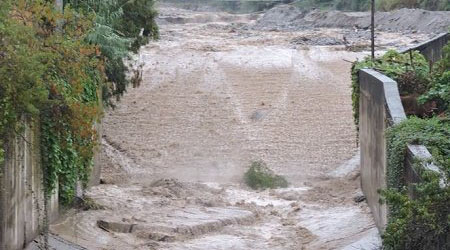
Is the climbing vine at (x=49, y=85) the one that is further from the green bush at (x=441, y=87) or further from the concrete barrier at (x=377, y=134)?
the green bush at (x=441, y=87)

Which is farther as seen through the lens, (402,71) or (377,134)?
(402,71)

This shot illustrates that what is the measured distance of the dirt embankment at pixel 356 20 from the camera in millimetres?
64981

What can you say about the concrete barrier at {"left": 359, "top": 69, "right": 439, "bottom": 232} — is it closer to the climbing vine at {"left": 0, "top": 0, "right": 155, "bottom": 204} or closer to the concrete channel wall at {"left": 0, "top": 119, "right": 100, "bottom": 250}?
the climbing vine at {"left": 0, "top": 0, "right": 155, "bottom": 204}

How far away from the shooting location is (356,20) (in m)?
75.7

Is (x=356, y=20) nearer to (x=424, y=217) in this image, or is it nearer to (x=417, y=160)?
(x=417, y=160)

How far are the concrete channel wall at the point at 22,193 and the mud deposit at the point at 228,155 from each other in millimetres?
1147

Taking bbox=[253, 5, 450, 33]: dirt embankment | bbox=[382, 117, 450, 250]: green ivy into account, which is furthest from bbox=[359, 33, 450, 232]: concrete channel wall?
bbox=[253, 5, 450, 33]: dirt embankment

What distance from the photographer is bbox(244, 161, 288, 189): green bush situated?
2484 cm

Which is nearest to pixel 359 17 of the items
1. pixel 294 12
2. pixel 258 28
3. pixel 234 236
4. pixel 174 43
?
pixel 258 28

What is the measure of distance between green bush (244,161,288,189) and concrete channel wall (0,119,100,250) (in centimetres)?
917

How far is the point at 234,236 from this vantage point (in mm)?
18047

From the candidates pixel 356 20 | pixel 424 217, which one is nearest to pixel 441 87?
pixel 424 217

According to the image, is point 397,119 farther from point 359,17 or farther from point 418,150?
point 359,17

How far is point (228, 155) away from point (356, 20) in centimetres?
4899
